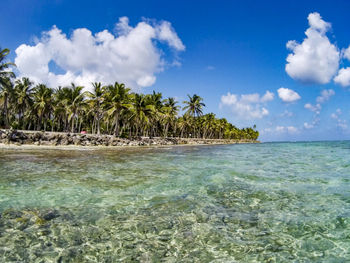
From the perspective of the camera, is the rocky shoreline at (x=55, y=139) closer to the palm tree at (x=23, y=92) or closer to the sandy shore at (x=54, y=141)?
the sandy shore at (x=54, y=141)

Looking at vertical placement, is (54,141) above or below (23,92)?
below

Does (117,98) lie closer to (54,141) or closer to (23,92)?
(54,141)

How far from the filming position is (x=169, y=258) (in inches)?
137

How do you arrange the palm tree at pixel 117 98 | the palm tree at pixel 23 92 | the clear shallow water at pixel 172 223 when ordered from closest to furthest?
the clear shallow water at pixel 172 223, the palm tree at pixel 117 98, the palm tree at pixel 23 92

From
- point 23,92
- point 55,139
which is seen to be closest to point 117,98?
point 55,139

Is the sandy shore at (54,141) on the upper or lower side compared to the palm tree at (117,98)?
lower

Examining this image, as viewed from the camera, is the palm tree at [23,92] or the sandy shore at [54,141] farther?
the palm tree at [23,92]

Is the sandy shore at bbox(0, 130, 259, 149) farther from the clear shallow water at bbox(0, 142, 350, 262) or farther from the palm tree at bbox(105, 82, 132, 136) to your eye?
the clear shallow water at bbox(0, 142, 350, 262)

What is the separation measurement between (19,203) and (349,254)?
745cm

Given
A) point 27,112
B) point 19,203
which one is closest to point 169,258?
point 19,203

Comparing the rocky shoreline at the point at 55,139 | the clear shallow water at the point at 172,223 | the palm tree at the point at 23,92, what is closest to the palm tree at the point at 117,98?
the rocky shoreline at the point at 55,139

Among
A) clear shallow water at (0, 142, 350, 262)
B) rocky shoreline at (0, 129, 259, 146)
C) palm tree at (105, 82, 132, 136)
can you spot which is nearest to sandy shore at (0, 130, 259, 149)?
rocky shoreline at (0, 129, 259, 146)

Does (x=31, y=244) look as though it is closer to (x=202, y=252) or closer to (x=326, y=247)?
(x=202, y=252)

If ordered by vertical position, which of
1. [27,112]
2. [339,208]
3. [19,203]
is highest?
[27,112]
